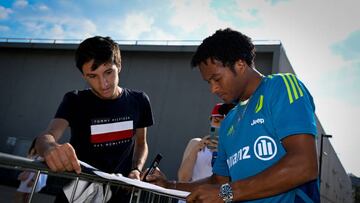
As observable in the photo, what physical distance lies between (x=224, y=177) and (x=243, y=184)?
28.5 inches

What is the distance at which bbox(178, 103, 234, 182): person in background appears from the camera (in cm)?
361

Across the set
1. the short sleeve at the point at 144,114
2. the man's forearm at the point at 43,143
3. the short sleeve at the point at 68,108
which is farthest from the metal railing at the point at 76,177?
the short sleeve at the point at 144,114

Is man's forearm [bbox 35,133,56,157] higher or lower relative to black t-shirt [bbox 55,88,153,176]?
lower

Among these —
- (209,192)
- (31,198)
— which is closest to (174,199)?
(209,192)

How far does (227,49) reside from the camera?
1899 mm

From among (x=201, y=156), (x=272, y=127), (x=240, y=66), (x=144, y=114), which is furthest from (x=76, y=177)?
(x=201, y=156)

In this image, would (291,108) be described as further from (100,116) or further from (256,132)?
(100,116)

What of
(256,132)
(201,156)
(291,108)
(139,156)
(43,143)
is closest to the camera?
(291,108)

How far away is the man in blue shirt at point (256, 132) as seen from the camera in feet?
4.14

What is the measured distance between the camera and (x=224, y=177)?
Answer: 6.57 ft

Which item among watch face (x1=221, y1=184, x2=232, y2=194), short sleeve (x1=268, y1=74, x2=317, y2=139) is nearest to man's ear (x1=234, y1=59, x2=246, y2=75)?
short sleeve (x1=268, y1=74, x2=317, y2=139)

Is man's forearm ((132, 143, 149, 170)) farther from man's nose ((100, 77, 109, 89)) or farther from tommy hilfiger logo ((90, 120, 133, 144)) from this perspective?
man's nose ((100, 77, 109, 89))

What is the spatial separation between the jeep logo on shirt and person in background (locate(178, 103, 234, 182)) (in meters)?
2.08

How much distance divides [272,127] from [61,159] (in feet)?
3.20
